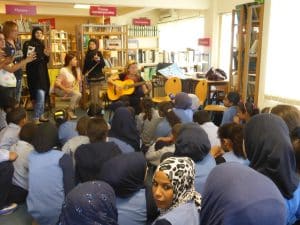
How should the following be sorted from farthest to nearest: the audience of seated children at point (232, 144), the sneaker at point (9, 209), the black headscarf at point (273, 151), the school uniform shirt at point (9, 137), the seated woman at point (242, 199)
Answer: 1. the school uniform shirt at point (9, 137)
2. the sneaker at point (9, 209)
3. the audience of seated children at point (232, 144)
4. the black headscarf at point (273, 151)
5. the seated woman at point (242, 199)

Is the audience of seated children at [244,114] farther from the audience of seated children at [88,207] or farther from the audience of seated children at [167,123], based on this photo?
the audience of seated children at [88,207]

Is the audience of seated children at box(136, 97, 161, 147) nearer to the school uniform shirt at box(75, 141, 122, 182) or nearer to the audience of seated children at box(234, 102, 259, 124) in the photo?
the audience of seated children at box(234, 102, 259, 124)

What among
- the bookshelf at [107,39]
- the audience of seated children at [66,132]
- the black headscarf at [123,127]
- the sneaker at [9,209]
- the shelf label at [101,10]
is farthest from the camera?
the bookshelf at [107,39]

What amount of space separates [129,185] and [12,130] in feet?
5.83

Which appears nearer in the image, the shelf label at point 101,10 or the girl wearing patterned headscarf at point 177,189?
the girl wearing patterned headscarf at point 177,189

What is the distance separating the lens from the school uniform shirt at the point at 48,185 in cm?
244

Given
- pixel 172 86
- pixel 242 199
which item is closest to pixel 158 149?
pixel 242 199

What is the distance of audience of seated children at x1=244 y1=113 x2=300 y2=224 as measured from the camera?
1.69m

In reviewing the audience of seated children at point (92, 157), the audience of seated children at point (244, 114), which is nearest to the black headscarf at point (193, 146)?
the audience of seated children at point (92, 157)

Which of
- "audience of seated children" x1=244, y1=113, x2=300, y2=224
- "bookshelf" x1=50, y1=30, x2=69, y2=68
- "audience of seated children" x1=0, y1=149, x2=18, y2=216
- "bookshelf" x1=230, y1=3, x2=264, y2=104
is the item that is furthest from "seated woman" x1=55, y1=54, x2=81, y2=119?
"audience of seated children" x1=244, y1=113, x2=300, y2=224

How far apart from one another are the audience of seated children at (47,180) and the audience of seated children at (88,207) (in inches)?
40.9

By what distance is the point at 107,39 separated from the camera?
7516mm

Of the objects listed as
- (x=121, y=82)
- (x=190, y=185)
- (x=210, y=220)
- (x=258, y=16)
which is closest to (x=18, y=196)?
(x=190, y=185)

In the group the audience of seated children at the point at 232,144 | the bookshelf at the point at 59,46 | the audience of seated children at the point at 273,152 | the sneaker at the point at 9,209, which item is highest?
the bookshelf at the point at 59,46
